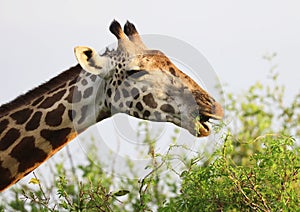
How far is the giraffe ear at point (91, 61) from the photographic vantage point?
7078 mm

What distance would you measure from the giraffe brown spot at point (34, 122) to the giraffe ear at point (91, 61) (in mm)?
580

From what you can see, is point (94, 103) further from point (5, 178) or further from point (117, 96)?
point (5, 178)

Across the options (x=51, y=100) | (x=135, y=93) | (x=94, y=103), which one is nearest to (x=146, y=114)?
(x=135, y=93)

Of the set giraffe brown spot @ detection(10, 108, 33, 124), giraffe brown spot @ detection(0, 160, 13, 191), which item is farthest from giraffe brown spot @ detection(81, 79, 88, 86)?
giraffe brown spot @ detection(0, 160, 13, 191)

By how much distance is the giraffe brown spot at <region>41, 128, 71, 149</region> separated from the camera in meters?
7.18

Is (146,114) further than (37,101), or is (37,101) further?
(37,101)

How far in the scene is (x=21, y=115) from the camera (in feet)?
24.2

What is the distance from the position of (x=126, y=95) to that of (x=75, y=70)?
0.63 metres

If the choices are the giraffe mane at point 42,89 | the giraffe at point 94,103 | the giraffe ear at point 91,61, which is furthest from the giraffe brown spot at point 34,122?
the giraffe ear at point 91,61

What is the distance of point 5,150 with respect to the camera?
23.6 feet

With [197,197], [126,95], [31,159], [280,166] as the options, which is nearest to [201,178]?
[197,197]

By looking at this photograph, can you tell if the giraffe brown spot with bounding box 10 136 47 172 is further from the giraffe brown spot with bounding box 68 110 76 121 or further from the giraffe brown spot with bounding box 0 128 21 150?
the giraffe brown spot with bounding box 68 110 76 121

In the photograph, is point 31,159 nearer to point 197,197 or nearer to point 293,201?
point 197,197

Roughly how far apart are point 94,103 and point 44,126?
1.45 feet
